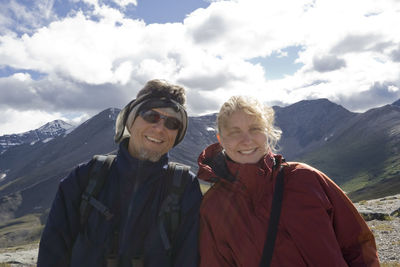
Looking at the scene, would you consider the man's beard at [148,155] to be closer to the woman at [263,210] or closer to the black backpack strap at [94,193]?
the black backpack strap at [94,193]

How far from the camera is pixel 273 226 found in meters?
4.71

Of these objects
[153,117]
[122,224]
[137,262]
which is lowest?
[137,262]

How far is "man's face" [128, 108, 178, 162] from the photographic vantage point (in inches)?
224

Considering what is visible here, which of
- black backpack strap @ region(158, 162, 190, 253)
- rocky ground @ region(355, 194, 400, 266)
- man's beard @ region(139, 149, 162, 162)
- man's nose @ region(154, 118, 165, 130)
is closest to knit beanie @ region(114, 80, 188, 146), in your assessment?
man's nose @ region(154, 118, 165, 130)

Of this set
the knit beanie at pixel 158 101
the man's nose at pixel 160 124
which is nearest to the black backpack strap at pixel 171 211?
the man's nose at pixel 160 124

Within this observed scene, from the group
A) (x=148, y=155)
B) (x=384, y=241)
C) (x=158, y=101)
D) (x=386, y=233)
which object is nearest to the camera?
(x=148, y=155)

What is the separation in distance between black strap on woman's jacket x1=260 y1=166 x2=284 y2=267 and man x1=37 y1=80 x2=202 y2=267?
1186 millimetres

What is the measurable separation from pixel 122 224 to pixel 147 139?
1663mm

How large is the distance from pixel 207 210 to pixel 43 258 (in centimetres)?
292

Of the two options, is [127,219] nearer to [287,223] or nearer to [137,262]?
[137,262]

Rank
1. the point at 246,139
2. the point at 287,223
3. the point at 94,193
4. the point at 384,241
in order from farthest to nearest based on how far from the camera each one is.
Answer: the point at 384,241 < the point at 246,139 < the point at 94,193 < the point at 287,223

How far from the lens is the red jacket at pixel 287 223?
15.3 ft

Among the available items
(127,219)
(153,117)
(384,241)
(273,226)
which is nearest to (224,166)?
(273,226)

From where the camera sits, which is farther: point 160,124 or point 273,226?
point 160,124
